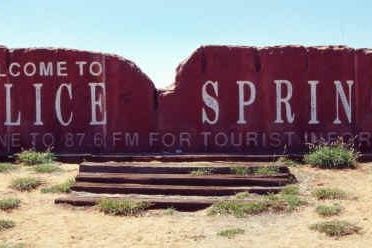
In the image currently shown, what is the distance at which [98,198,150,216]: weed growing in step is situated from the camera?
900 centimetres

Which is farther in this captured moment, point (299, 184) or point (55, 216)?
point (299, 184)

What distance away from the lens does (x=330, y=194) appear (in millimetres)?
9617

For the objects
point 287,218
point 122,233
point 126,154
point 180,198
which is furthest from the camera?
point 126,154

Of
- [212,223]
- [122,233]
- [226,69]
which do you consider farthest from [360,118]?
[122,233]

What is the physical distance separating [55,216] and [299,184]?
3.72 m

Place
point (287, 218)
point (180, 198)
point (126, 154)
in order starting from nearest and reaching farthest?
point (287, 218) < point (180, 198) < point (126, 154)

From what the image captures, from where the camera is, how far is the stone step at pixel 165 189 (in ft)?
32.6

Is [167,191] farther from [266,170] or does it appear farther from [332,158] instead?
[332,158]

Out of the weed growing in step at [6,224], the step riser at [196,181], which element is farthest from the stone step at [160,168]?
the weed growing in step at [6,224]

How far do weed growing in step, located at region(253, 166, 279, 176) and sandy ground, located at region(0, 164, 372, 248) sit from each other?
2.51 feet

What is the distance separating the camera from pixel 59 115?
42.6 ft

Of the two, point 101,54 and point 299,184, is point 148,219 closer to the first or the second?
point 299,184

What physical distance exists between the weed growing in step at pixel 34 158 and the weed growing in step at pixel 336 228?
5.59m

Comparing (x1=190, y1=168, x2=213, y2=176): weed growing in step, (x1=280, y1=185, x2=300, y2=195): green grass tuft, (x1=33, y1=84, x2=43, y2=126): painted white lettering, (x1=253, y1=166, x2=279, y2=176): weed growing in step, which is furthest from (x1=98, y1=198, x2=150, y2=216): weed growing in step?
(x1=33, y1=84, x2=43, y2=126): painted white lettering
